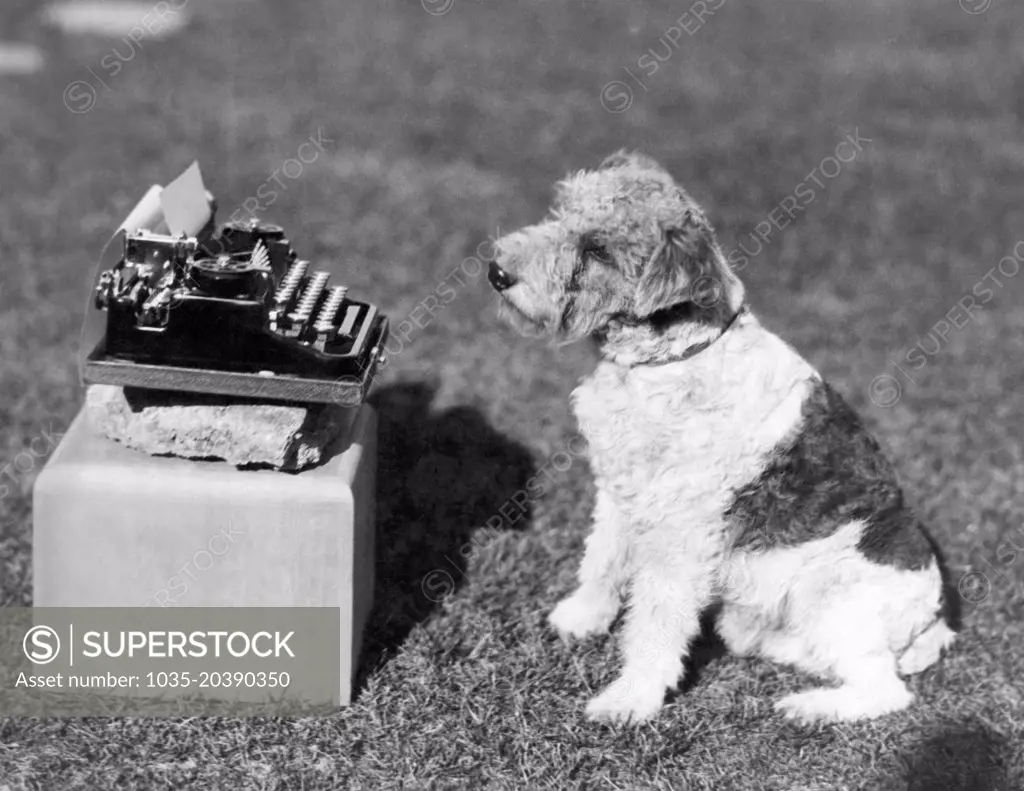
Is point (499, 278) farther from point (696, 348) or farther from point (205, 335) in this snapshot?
point (205, 335)

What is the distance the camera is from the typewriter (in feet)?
13.0

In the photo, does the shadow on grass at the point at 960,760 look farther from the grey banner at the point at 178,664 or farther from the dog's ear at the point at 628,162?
the dog's ear at the point at 628,162

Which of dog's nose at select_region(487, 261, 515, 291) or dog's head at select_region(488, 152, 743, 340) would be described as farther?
dog's nose at select_region(487, 261, 515, 291)

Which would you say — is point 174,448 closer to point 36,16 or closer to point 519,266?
point 519,266

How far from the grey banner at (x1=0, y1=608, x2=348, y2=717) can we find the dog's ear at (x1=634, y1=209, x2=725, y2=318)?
1514 millimetres

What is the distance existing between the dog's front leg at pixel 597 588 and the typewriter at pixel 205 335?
1270mm

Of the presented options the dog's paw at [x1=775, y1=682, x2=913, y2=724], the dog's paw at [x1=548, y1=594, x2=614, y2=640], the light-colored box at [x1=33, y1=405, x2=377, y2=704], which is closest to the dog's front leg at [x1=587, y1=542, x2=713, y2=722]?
the dog's paw at [x1=548, y1=594, x2=614, y2=640]

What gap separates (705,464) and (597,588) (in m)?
1.03

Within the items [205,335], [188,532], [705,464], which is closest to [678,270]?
[705,464]

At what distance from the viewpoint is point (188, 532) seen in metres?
4.19

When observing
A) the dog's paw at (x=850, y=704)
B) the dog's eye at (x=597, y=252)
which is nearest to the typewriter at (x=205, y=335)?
the dog's eye at (x=597, y=252)

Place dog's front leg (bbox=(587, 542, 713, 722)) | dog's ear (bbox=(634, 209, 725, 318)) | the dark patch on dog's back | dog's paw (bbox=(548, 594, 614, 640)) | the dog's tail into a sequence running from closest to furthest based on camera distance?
1. dog's ear (bbox=(634, 209, 725, 318))
2. the dark patch on dog's back
3. dog's front leg (bbox=(587, 542, 713, 722))
4. the dog's tail
5. dog's paw (bbox=(548, 594, 614, 640))

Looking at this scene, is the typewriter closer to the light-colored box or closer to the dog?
the light-colored box

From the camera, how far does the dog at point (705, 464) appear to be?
4.07m
